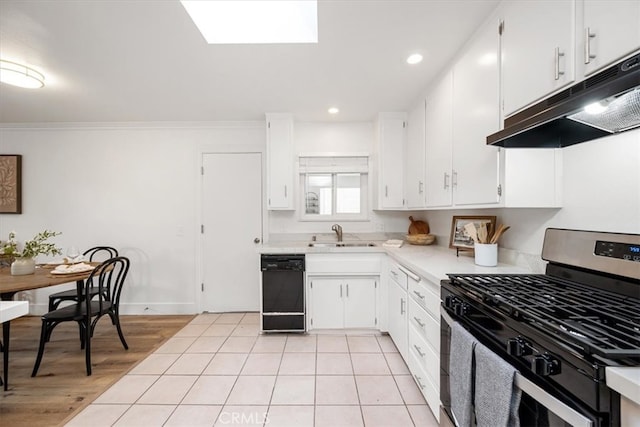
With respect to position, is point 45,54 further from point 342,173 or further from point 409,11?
point 342,173

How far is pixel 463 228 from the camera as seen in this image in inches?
91.1

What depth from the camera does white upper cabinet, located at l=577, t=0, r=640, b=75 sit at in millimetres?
841

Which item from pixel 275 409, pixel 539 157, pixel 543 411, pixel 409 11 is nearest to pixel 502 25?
pixel 409 11

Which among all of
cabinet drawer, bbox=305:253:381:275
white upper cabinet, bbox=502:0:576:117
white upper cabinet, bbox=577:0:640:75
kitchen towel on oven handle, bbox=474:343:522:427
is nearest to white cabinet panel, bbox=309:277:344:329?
cabinet drawer, bbox=305:253:381:275

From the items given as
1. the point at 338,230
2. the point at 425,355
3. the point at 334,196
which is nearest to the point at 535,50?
the point at 425,355

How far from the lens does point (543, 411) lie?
0.77m

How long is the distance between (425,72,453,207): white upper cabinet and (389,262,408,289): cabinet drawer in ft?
2.09

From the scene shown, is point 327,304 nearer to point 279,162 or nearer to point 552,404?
point 279,162

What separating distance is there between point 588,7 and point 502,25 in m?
0.53

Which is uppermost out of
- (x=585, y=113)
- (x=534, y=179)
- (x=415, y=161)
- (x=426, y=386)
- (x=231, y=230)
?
(x=415, y=161)

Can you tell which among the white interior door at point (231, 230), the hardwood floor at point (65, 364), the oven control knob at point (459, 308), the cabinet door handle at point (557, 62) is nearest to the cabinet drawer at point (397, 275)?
the oven control knob at point (459, 308)

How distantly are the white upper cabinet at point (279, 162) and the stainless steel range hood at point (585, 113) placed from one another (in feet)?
7.27

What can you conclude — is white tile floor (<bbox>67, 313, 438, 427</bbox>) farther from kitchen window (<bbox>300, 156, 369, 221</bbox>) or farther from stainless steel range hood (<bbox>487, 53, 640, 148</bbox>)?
stainless steel range hood (<bbox>487, 53, 640, 148</bbox>)

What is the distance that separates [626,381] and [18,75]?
3698 millimetres
